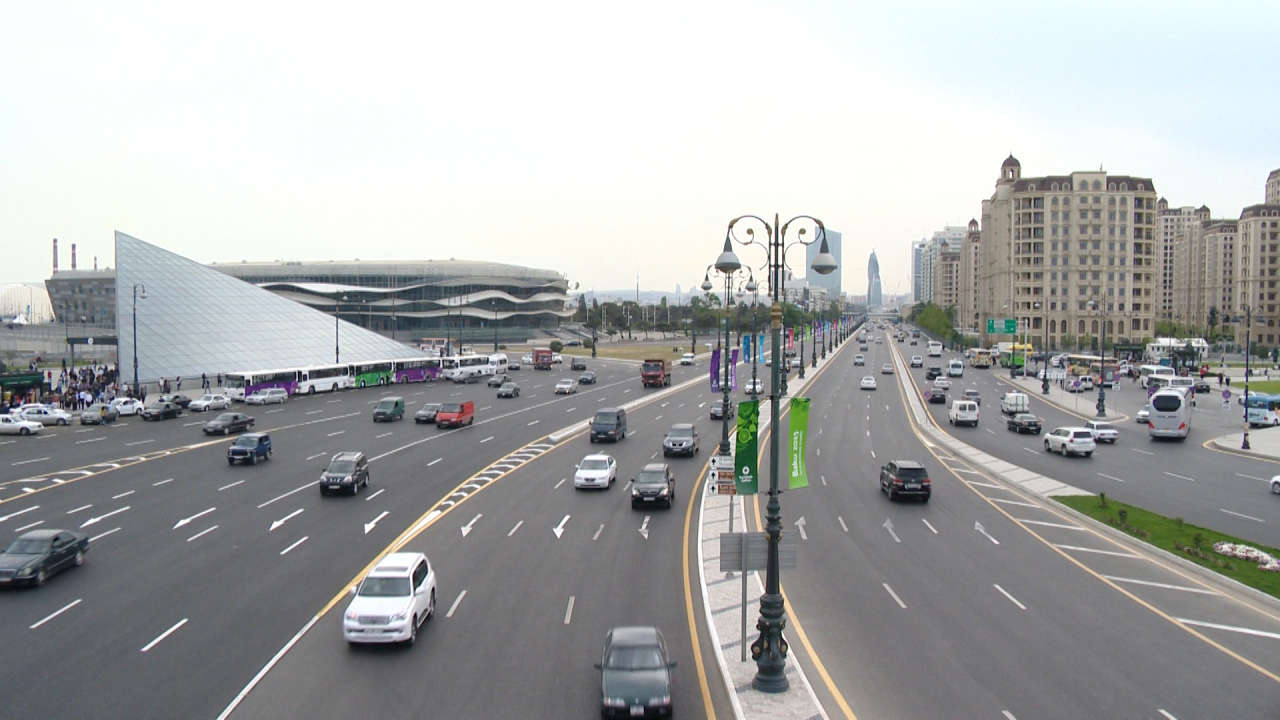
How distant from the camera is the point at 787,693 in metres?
14.3

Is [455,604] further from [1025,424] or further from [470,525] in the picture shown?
[1025,424]

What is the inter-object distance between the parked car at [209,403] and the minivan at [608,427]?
30.5 metres

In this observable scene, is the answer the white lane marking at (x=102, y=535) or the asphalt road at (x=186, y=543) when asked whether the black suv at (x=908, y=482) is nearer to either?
the asphalt road at (x=186, y=543)

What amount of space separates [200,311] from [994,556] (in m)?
76.0

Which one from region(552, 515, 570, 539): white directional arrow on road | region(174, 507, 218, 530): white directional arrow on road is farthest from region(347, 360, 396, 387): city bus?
region(552, 515, 570, 539): white directional arrow on road

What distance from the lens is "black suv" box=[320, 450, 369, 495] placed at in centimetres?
3067

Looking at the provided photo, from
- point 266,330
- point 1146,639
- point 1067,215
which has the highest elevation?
point 1067,215

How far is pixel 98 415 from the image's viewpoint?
51.9 m

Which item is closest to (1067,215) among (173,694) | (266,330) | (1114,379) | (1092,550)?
(1114,379)

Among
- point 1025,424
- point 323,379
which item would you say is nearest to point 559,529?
point 1025,424

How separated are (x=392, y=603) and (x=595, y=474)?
53.6 feet

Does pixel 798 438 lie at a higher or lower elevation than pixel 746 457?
higher

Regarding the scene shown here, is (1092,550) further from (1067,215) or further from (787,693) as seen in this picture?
(1067,215)

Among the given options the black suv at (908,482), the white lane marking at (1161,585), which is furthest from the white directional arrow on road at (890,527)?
the white lane marking at (1161,585)
